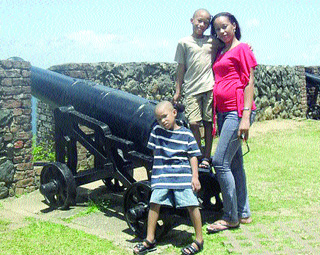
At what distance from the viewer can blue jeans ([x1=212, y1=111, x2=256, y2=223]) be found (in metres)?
4.30

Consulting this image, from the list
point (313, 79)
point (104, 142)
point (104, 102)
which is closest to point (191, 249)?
point (104, 142)

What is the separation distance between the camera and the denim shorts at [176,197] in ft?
13.2

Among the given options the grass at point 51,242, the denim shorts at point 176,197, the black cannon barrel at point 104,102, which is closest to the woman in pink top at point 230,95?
the denim shorts at point 176,197

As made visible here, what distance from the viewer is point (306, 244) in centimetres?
422

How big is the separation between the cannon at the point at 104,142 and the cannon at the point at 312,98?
42.7ft

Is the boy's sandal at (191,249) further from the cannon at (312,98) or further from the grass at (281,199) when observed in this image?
the cannon at (312,98)

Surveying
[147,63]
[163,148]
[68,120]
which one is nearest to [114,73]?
[147,63]

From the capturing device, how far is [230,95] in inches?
168

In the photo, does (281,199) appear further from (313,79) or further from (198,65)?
(313,79)

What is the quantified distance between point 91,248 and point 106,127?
151cm

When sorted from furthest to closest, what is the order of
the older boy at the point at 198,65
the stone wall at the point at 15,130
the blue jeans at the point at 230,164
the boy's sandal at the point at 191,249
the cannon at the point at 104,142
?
1. the stone wall at the point at 15,130
2. the cannon at the point at 104,142
3. the older boy at the point at 198,65
4. the blue jeans at the point at 230,164
5. the boy's sandal at the point at 191,249

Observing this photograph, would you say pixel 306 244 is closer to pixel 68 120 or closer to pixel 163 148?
pixel 163 148

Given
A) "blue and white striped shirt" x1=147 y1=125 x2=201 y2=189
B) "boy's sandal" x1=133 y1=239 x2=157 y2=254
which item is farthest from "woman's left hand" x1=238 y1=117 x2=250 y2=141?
"boy's sandal" x1=133 y1=239 x2=157 y2=254

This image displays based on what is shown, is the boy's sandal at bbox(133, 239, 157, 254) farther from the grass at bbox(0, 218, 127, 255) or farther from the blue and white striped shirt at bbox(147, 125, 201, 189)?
the blue and white striped shirt at bbox(147, 125, 201, 189)
